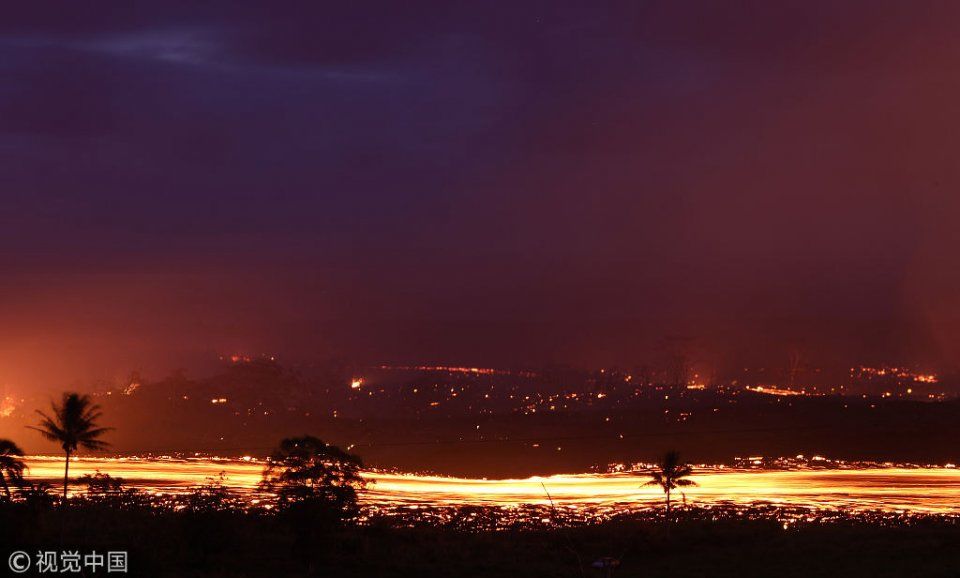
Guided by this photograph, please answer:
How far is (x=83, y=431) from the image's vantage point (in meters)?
65.8

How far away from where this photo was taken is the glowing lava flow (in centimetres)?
8469

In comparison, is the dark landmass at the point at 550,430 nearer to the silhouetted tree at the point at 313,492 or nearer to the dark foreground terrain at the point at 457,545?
the dark foreground terrain at the point at 457,545

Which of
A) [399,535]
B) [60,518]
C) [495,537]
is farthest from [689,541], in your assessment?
[60,518]

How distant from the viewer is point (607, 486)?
97.4m

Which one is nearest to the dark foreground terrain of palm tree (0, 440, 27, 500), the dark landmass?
palm tree (0, 440, 27, 500)

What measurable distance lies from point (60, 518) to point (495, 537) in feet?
87.4

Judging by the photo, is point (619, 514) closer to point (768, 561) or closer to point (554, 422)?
point (768, 561)

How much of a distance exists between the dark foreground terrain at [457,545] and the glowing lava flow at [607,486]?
615 inches

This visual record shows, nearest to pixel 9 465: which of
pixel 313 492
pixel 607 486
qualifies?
pixel 313 492

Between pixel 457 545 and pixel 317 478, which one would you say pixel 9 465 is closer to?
pixel 317 478

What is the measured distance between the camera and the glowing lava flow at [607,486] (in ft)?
278

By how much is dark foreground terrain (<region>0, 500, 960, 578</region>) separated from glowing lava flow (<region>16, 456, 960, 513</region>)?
51.2 feet

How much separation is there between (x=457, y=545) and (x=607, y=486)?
40221mm

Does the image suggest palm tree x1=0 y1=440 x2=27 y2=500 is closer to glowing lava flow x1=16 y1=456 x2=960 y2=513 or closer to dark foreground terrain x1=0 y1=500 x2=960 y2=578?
dark foreground terrain x1=0 y1=500 x2=960 y2=578
